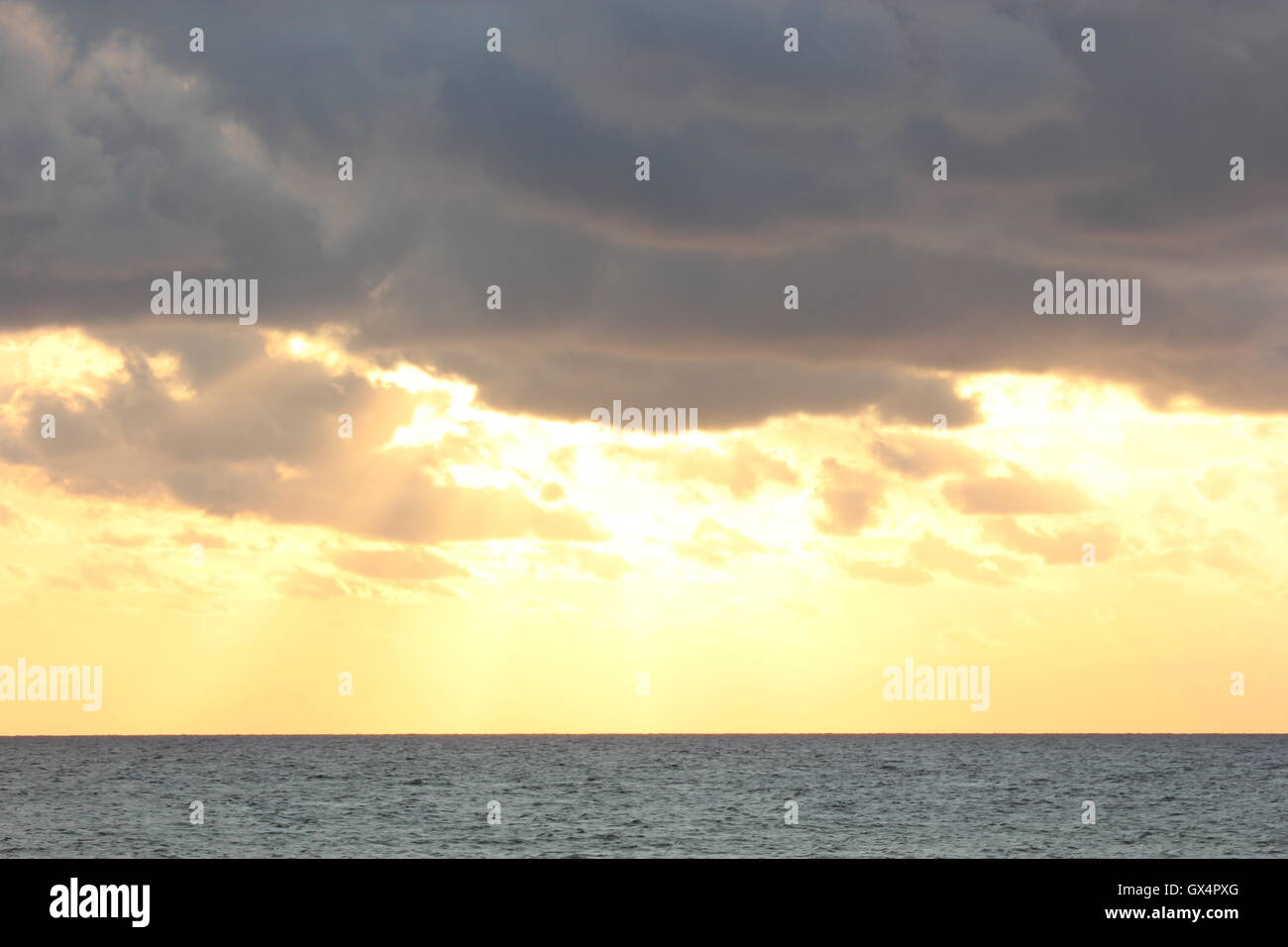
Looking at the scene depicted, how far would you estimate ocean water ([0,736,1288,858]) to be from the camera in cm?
7281

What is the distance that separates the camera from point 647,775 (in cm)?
14112

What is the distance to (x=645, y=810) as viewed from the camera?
94000 millimetres

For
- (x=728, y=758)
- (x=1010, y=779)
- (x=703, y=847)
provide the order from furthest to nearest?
(x=728, y=758) → (x=1010, y=779) → (x=703, y=847)

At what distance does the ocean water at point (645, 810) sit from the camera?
72812 millimetres

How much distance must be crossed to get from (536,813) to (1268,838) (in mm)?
42665
